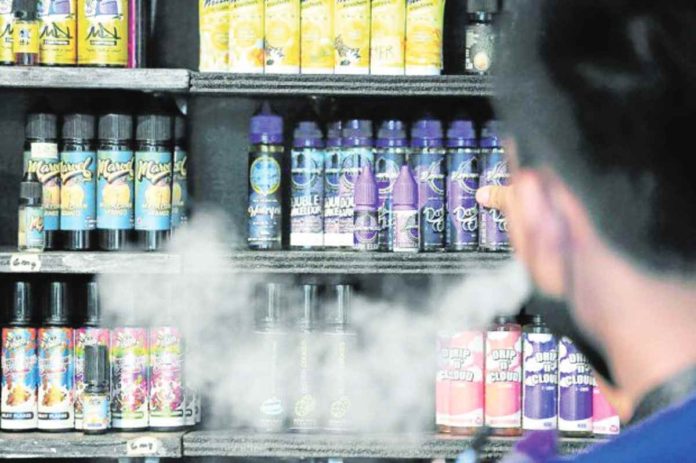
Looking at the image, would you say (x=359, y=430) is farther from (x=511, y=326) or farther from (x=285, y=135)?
(x=285, y=135)

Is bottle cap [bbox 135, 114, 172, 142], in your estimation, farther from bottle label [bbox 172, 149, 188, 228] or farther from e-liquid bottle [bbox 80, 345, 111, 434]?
e-liquid bottle [bbox 80, 345, 111, 434]

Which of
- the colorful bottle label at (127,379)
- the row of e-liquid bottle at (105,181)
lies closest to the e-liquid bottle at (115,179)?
the row of e-liquid bottle at (105,181)

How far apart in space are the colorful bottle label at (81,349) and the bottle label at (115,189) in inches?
9.9

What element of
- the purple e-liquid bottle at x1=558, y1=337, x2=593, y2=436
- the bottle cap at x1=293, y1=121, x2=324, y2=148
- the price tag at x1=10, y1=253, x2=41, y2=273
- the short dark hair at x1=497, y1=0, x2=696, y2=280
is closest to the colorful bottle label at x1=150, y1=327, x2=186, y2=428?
the price tag at x1=10, y1=253, x2=41, y2=273

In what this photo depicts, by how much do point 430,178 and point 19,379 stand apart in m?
1.10

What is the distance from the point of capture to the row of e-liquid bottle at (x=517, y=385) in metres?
2.99

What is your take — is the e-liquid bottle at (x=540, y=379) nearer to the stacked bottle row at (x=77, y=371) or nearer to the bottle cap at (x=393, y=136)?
the bottle cap at (x=393, y=136)

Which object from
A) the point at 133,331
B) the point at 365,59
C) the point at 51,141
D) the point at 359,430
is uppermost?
the point at 365,59

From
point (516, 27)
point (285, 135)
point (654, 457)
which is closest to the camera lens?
point (654, 457)

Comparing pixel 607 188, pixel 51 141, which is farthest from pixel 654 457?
pixel 51 141

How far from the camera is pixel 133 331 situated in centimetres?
302

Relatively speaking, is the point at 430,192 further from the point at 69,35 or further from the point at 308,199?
the point at 69,35

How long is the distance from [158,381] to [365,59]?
91 centimetres

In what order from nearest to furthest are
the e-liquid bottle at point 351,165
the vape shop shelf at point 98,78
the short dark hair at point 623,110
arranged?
the short dark hair at point 623,110
the vape shop shelf at point 98,78
the e-liquid bottle at point 351,165
